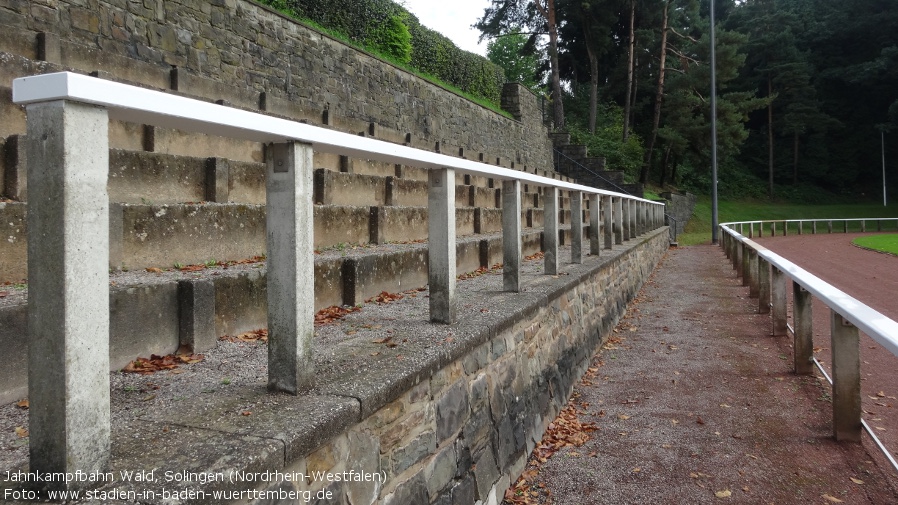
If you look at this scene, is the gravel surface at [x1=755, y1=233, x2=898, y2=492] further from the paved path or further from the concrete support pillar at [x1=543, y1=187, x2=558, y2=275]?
the concrete support pillar at [x1=543, y1=187, x2=558, y2=275]

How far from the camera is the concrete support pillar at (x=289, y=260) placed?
1995 mm

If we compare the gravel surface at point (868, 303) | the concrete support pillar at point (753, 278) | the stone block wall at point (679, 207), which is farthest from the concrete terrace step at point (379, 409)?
the stone block wall at point (679, 207)

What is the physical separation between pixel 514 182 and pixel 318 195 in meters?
1.82

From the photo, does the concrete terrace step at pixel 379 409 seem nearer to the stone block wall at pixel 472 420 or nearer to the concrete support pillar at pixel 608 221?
the stone block wall at pixel 472 420

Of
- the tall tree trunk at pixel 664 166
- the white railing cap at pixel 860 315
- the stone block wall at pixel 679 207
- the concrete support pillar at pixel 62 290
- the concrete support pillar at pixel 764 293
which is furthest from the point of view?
the tall tree trunk at pixel 664 166

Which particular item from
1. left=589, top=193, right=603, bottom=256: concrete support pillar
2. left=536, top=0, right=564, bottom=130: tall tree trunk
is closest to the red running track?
left=589, top=193, right=603, bottom=256: concrete support pillar

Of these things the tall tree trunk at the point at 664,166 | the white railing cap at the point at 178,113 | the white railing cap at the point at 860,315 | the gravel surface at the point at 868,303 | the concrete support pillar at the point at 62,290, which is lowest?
the gravel surface at the point at 868,303

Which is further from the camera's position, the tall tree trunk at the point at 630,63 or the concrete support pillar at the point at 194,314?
the tall tree trunk at the point at 630,63

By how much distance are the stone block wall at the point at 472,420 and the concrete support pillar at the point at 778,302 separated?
2279 millimetres

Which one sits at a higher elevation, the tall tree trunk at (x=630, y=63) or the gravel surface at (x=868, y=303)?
the tall tree trunk at (x=630, y=63)

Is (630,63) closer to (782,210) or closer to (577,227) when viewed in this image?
(782,210)

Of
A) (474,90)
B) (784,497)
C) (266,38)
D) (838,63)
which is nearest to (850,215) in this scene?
(838,63)

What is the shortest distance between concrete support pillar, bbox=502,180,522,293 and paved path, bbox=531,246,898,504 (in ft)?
3.62

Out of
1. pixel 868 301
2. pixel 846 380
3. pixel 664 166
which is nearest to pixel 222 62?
pixel 846 380
